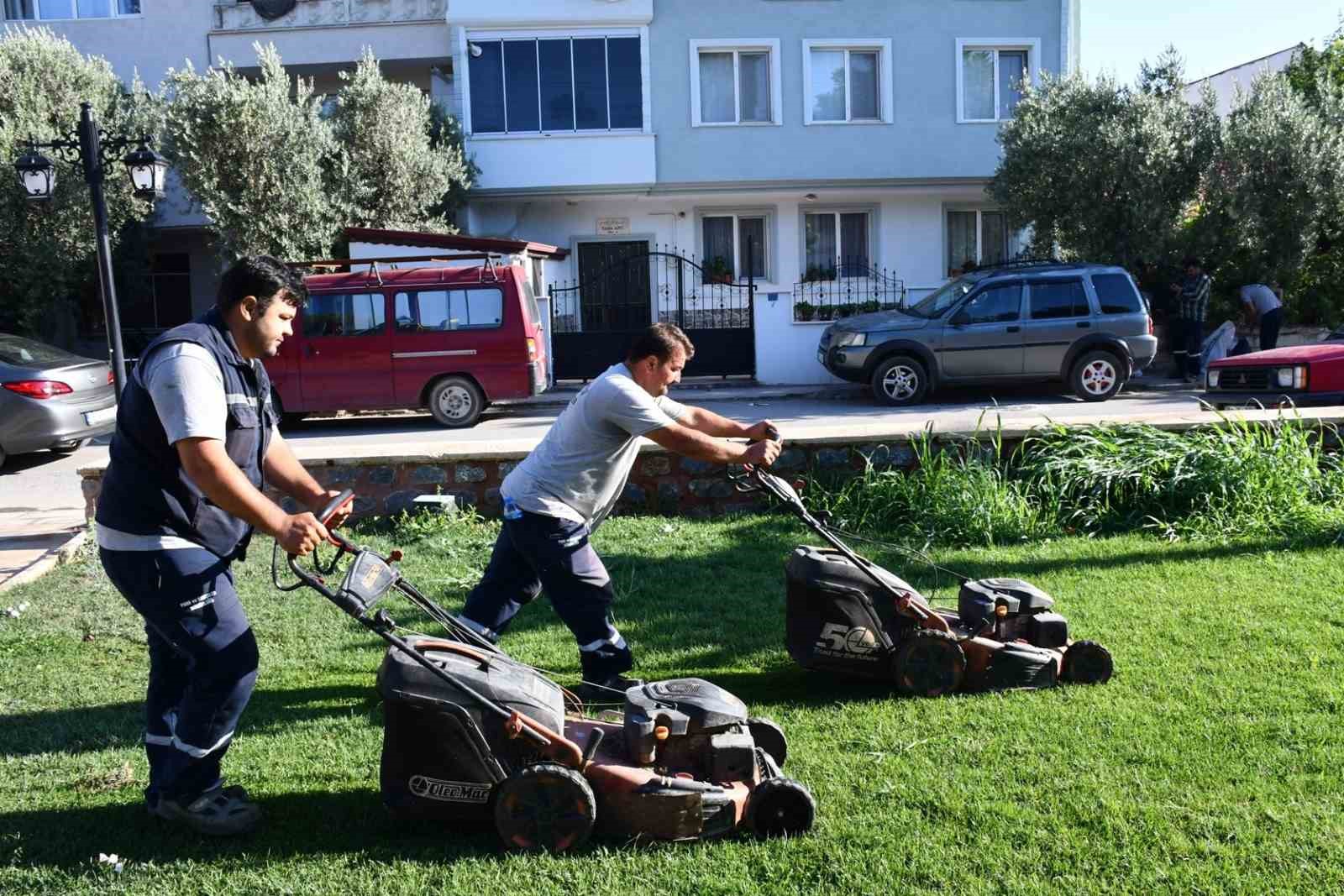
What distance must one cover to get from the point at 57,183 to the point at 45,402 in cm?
827

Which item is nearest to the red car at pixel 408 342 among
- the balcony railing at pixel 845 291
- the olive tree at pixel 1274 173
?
the balcony railing at pixel 845 291

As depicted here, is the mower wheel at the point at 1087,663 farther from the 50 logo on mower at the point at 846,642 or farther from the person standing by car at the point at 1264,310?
the person standing by car at the point at 1264,310

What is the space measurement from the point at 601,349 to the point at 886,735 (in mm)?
15785

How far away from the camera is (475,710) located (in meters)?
3.78

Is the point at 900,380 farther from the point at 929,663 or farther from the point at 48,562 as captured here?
the point at 929,663

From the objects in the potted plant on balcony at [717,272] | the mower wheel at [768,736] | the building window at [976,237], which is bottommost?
the mower wheel at [768,736]

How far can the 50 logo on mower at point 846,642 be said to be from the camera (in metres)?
5.02

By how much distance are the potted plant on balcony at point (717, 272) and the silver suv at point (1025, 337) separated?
6298 millimetres

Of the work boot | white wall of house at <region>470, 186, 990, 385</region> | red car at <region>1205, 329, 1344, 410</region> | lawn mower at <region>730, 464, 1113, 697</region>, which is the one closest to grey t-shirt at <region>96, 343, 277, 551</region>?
the work boot

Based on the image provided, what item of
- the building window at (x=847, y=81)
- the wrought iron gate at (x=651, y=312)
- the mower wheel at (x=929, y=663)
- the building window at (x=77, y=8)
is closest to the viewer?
the mower wheel at (x=929, y=663)

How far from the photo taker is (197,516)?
3816mm

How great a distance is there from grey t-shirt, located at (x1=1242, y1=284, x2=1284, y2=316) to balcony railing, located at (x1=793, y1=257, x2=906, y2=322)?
5499 mm

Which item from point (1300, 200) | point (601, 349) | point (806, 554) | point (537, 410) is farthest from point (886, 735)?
point (1300, 200)

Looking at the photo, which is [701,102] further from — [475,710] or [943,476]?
[475,710]
